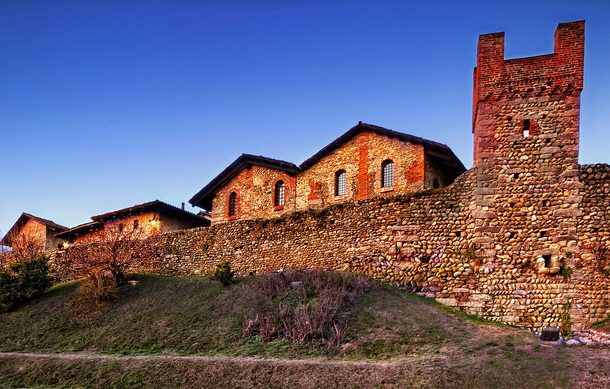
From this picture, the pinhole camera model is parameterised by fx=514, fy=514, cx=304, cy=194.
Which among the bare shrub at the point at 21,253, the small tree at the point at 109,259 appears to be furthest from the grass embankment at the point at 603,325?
the bare shrub at the point at 21,253

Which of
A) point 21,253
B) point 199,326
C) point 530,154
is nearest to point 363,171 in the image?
point 530,154

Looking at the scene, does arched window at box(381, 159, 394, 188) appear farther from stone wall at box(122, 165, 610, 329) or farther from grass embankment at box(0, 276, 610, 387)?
grass embankment at box(0, 276, 610, 387)

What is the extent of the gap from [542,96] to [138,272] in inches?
917

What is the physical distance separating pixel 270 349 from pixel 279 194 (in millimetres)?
18307

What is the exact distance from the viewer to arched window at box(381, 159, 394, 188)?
2980cm

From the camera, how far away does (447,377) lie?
41.3 feet

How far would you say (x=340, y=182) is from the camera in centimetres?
3181

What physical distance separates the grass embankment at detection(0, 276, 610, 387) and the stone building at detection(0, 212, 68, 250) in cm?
2258

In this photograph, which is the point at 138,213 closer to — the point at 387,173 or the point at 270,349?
the point at 387,173

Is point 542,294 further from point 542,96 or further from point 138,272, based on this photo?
point 138,272

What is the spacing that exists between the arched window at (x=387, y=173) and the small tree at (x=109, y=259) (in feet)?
45.6

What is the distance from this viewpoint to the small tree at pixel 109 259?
1032 inches

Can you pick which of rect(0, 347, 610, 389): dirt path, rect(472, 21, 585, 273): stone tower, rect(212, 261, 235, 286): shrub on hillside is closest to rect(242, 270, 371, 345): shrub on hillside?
rect(212, 261, 235, 286): shrub on hillside

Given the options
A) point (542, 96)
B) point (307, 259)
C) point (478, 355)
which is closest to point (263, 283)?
point (307, 259)
